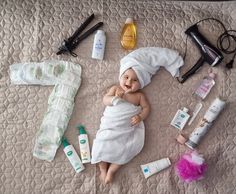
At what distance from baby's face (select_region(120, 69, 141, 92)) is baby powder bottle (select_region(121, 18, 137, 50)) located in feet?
0.46

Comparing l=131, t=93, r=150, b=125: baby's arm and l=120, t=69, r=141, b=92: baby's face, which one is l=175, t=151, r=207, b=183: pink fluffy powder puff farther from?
l=120, t=69, r=141, b=92: baby's face

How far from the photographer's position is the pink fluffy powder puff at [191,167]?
4.73 feet

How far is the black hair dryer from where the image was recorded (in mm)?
1530

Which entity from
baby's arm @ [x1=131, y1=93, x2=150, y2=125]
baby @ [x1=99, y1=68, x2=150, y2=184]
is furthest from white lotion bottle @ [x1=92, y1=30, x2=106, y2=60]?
baby's arm @ [x1=131, y1=93, x2=150, y2=125]

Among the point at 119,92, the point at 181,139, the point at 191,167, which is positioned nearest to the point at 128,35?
the point at 119,92

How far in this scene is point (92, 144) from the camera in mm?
1502

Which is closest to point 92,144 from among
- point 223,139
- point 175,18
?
point 223,139

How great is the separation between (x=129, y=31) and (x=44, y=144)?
607 mm

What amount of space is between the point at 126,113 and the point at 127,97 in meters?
0.08

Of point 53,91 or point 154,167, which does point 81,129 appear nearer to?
point 53,91

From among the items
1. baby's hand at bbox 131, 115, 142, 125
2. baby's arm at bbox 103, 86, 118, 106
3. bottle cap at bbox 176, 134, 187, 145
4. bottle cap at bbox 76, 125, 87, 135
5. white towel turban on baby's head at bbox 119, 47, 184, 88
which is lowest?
bottle cap at bbox 76, 125, 87, 135

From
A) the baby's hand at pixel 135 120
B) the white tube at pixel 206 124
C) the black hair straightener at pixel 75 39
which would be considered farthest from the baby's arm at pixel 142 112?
the black hair straightener at pixel 75 39

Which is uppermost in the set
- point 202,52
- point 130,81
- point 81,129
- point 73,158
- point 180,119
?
point 202,52

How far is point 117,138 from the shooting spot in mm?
1464
